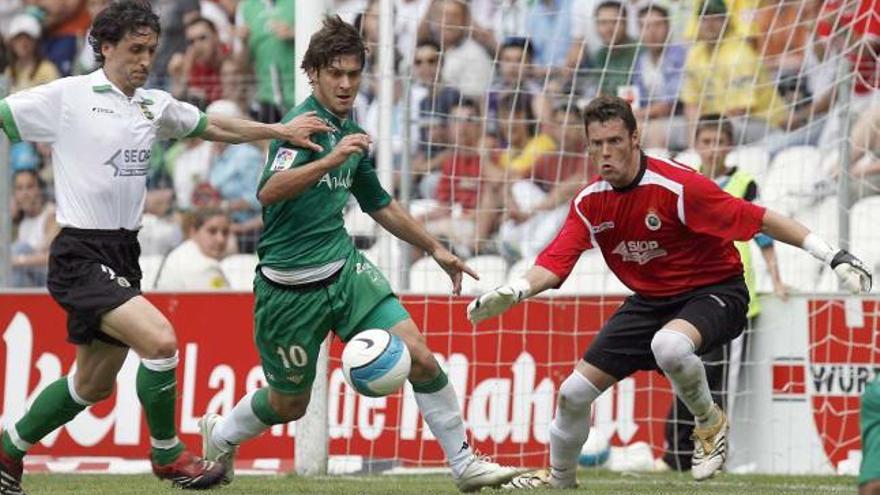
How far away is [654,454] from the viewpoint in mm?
11758

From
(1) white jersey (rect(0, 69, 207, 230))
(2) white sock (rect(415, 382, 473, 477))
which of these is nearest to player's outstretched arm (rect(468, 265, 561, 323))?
(2) white sock (rect(415, 382, 473, 477))

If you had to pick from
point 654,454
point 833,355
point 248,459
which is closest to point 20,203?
point 248,459

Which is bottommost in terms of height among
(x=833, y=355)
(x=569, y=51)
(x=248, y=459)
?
(x=248, y=459)

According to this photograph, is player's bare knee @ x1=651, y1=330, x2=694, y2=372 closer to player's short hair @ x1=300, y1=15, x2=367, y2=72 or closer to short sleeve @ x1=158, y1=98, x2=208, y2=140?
player's short hair @ x1=300, y1=15, x2=367, y2=72

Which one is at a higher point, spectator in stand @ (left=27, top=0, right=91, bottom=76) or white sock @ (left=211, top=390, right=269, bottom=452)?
spectator in stand @ (left=27, top=0, right=91, bottom=76)

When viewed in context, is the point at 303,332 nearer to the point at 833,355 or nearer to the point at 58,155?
the point at 58,155

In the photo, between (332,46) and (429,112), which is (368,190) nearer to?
(332,46)

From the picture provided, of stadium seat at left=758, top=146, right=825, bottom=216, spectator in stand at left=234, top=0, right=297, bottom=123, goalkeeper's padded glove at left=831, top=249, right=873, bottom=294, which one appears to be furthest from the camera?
spectator in stand at left=234, top=0, right=297, bottom=123

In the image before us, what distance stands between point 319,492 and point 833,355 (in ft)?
14.3

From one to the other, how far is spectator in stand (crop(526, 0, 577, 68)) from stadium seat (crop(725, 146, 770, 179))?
4.99 ft

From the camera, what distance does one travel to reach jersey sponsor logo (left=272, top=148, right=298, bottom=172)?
8.02m

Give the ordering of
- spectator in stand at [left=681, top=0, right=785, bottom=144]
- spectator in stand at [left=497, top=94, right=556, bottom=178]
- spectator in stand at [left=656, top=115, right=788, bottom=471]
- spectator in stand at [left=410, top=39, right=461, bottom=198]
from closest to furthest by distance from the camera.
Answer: spectator in stand at [left=656, top=115, right=788, bottom=471]
spectator in stand at [left=410, top=39, right=461, bottom=198]
spectator in stand at [left=681, top=0, right=785, bottom=144]
spectator in stand at [left=497, top=94, right=556, bottom=178]

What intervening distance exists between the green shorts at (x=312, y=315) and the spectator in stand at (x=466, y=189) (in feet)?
13.6

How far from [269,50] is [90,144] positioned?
629 cm
